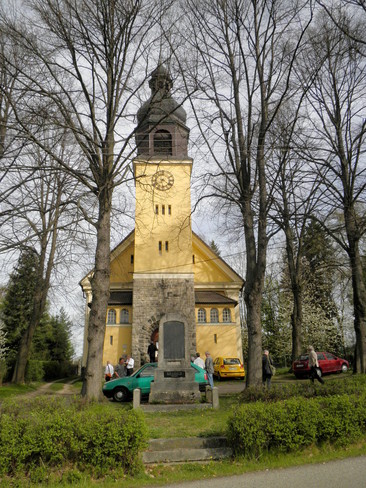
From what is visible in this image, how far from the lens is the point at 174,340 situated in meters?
13.2

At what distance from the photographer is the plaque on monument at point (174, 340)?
12.9 metres

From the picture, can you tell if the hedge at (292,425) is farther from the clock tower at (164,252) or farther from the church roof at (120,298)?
the church roof at (120,298)

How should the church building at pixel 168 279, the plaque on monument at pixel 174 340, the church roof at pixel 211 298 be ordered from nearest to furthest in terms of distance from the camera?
the plaque on monument at pixel 174 340
the church building at pixel 168 279
the church roof at pixel 211 298

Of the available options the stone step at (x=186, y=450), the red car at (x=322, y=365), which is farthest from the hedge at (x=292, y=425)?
the red car at (x=322, y=365)

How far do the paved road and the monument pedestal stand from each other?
6.09 m

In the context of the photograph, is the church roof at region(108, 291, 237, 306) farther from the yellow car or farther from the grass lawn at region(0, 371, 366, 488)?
the grass lawn at region(0, 371, 366, 488)

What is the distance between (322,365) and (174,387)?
1098 cm

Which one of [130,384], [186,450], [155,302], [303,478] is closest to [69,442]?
[186,450]

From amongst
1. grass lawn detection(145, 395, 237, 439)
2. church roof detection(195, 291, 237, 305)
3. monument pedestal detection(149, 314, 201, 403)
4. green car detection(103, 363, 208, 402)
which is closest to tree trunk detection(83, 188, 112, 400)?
grass lawn detection(145, 395, 237, 439)

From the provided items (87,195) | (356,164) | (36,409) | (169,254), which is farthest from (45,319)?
(36,409)

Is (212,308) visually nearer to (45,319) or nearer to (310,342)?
(310,342)

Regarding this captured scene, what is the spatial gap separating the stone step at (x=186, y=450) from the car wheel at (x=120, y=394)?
7.27 metres

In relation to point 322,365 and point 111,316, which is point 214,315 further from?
point 322,365

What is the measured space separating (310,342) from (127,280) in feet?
56.2
